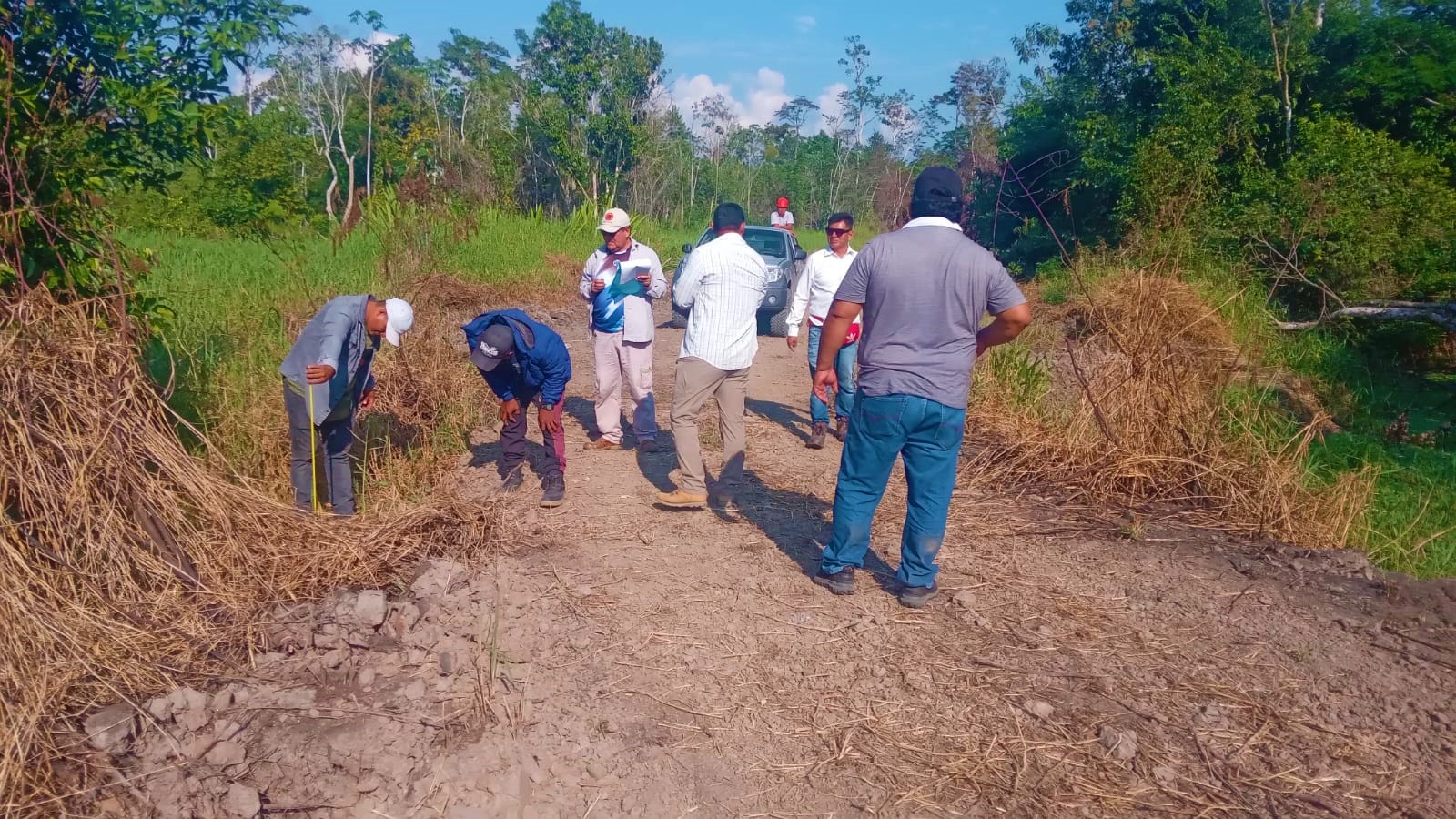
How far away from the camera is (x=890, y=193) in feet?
102

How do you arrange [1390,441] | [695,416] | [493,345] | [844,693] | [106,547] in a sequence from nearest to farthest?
[106,547]
[844,693]
[493,345]
[695,416]
[1390,441]

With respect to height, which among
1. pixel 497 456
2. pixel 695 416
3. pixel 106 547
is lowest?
pixel 497 456

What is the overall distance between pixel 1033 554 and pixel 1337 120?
405 inches

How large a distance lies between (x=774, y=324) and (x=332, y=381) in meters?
8.86

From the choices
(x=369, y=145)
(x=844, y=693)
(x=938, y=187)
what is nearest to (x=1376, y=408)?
(x=938, y=187)

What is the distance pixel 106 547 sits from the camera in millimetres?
3605

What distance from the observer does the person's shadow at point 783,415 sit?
789 centimetres

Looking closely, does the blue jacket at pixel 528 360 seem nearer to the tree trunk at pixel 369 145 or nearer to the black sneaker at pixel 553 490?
the black sneaker at pixel 553 490

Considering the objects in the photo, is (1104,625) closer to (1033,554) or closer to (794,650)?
(1033,554)

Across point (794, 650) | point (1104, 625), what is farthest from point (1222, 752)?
point (794, 650)

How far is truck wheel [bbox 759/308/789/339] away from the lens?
42.9ft

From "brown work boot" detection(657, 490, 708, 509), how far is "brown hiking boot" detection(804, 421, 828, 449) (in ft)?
6.11

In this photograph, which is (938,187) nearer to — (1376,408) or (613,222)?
(613,222)

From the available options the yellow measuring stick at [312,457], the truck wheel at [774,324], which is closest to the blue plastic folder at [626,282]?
the yellow measuring stick at [312,457]
